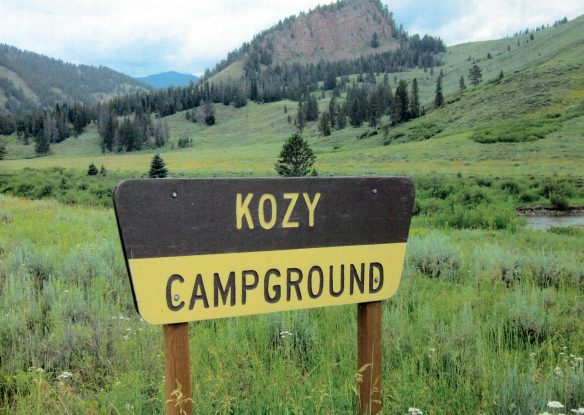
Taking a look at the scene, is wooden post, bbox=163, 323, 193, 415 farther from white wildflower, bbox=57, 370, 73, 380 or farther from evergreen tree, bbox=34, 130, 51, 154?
evergreen tree, bbox=34, 130, 51, 154

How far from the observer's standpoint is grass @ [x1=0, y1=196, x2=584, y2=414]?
263 centimetres

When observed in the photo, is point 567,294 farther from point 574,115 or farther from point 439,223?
point 574,115

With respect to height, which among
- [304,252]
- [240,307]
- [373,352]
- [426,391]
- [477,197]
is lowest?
[477,197]

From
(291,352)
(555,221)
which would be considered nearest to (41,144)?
(555,221)

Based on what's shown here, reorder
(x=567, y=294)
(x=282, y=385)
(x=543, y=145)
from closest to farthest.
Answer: (x=282, y=385) → (x=567, y=294) → (x=543, y=145)

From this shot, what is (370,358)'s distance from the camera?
247cm

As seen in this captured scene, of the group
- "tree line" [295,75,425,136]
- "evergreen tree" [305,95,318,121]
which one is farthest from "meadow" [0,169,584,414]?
"evergreen tree" [305,95,318,121]

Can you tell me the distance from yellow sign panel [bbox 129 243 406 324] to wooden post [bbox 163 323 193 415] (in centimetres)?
8

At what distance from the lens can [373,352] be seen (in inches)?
97.1

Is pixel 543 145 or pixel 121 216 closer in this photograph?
pixel 121 216

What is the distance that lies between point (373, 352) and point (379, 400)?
9.9 inches

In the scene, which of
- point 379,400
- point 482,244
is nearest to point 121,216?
point 379,400

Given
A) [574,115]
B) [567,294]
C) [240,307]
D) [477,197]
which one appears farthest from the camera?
[574,115]

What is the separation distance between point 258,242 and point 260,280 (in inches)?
6.7
